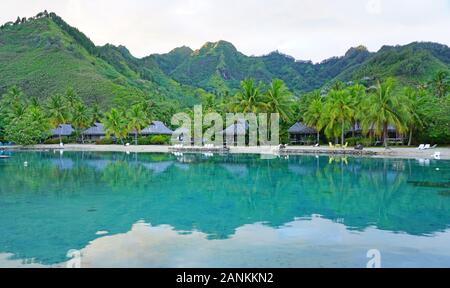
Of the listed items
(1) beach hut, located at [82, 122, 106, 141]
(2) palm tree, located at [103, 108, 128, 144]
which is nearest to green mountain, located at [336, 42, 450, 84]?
(2) palm tree, located at [103, 108, 128, 144]

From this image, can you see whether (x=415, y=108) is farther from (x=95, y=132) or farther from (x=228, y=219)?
(x=95, y=132)

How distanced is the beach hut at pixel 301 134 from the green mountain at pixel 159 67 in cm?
2555

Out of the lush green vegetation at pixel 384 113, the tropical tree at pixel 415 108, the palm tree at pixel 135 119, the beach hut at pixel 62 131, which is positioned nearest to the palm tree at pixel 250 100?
the lush green vegetation at pixel 384 113

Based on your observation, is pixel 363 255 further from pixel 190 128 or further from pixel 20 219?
pixel 190 128

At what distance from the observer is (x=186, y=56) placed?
132 metres

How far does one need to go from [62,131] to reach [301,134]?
27.4 meters

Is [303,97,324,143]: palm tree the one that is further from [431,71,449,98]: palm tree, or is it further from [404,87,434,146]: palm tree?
[431,71,449,98]: palm tree

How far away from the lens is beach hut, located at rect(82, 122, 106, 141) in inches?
1976

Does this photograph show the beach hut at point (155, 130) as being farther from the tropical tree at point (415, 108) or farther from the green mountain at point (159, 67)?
the tropical tree at point (415, 108)

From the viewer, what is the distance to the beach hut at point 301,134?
3966cm

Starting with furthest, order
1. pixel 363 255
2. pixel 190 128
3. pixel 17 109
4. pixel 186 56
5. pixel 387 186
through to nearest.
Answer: pixel 186 56 → pixel 17 109 → pixel 190 128 → pixel 387 186 → pixel 363 255

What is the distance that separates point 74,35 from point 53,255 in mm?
117636
